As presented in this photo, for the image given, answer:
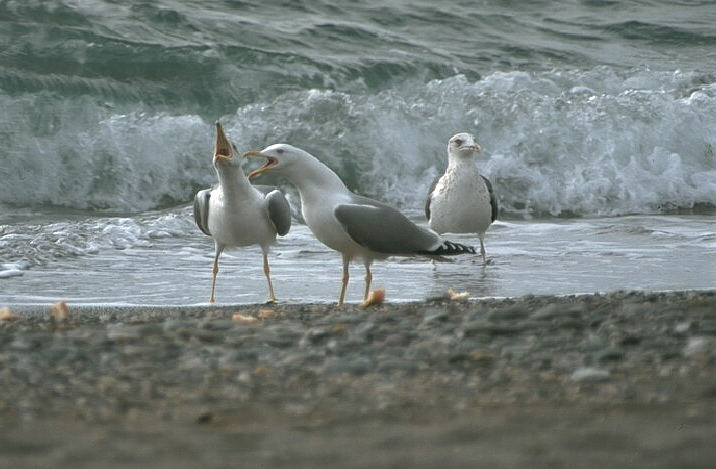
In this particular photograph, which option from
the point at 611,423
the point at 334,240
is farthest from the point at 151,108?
the point at 611,423

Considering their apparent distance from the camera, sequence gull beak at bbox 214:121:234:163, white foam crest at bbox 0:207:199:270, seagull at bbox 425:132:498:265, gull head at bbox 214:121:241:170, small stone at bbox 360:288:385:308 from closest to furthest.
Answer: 1. small stone at bbox 360:288:385:308
2. gull head at bbox 214:121:241:170
3. gull beak at bbox 214:121:234:163
4. white foam crest at bbox 0:207:199:270
5. seagull at bbox 425:132:498:265

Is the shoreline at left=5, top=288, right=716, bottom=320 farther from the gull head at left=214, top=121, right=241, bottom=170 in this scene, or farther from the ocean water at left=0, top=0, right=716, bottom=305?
the ocean water at left=0, top=0, right=716, bottom=305

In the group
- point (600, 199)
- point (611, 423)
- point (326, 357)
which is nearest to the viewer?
point (611, 423)

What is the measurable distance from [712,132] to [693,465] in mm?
11578

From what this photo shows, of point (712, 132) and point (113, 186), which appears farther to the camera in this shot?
point (712, 132)

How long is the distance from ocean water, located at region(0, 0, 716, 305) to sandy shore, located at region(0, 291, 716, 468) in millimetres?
3100

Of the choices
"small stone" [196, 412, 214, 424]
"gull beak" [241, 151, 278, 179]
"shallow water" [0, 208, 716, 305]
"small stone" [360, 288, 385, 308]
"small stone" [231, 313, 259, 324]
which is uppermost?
"gull beak" [241, 151, 278, 179]

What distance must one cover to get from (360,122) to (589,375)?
9599 millimetres

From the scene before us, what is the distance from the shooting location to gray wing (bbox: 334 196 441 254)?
657cm

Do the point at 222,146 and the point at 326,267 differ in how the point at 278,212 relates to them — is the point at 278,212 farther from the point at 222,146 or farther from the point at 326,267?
the point at 326,267

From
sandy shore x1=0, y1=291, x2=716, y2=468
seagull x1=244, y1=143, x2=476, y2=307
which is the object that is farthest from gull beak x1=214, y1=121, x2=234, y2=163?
sandy shore x1=0, y1=291, x2=716, y2=468

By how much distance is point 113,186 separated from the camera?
40.0ft

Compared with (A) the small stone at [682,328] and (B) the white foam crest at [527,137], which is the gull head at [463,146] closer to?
(B) the white foam crest at [527,137]

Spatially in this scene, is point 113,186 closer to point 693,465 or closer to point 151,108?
point 151,108
